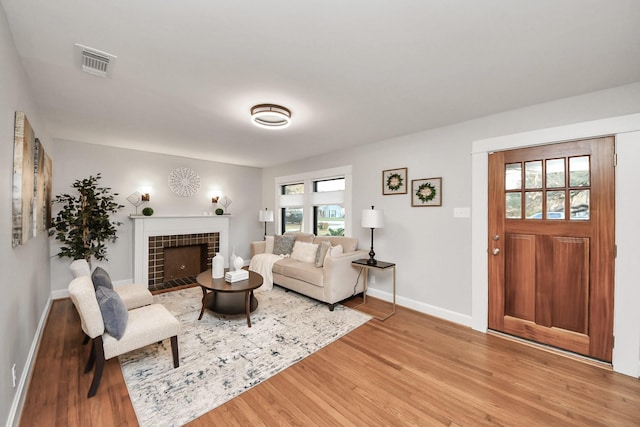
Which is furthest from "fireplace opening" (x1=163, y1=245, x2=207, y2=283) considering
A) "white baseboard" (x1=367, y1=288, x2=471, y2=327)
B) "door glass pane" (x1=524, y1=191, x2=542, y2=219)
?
"door glass pane" (x1=524, y1=191, x2=542, y2=219)

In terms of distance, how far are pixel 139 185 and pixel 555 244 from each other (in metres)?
6.00

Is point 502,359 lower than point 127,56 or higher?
lower

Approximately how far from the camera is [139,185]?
4.64 m

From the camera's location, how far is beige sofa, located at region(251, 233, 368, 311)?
3.51m

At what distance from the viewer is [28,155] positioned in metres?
1.97

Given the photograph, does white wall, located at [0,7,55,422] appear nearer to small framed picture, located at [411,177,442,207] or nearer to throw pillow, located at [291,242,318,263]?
throw pillow, located at [291,242,318,263]

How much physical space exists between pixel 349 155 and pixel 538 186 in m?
2.58

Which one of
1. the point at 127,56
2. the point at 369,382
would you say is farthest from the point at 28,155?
the point at 369,382

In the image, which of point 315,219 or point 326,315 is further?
point 315,219

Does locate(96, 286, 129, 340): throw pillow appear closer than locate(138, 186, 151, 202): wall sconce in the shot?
Yes

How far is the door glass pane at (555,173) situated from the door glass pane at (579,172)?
2.5 inches

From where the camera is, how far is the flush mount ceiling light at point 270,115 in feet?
8.50

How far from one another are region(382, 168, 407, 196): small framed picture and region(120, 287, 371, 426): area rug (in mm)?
1789

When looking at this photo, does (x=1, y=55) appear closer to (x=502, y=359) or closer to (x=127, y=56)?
(x=127, y=56)
